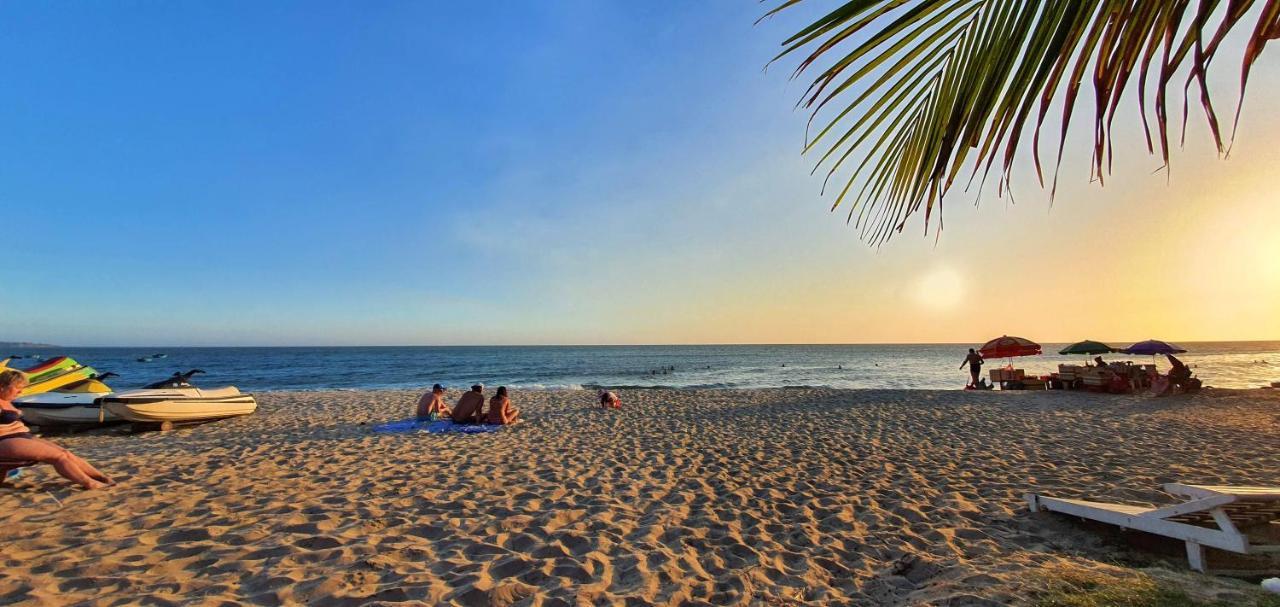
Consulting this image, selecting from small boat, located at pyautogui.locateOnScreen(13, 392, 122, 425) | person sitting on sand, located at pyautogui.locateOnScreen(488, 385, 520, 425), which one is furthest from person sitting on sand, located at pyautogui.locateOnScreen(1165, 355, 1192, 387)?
small boat, located at pyautogui.locateOnScreen(13, 392, 122, 425)

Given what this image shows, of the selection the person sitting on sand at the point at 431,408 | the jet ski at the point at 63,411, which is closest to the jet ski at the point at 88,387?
the jet ski at the point at 63,411

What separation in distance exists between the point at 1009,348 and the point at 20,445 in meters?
22.6

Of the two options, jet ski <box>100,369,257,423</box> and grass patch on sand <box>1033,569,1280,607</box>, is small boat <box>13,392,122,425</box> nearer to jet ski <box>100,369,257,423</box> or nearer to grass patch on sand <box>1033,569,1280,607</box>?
jet ski <box>100,369,257,423</box>

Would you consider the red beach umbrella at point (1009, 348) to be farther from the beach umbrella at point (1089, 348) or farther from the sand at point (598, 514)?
the sand at point (598, 514)

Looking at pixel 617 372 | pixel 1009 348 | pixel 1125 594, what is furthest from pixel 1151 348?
pixel 617 372

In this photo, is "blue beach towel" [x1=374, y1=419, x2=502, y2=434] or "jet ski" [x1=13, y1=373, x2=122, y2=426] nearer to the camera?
"jet ski" [x1=13, y1=373, x2=122, y2=426]

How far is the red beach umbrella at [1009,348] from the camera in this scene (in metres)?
18.2

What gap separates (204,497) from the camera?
5.42 meters

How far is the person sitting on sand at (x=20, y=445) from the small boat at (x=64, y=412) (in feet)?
16.3

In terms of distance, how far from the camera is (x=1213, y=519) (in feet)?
12.4

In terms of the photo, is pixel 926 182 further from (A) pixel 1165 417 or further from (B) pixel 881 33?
(A) pixel 1165 417

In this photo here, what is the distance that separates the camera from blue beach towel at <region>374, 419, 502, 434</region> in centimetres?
991

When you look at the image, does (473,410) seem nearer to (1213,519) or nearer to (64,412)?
(64,412)

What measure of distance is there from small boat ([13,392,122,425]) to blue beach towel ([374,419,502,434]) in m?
4.35
